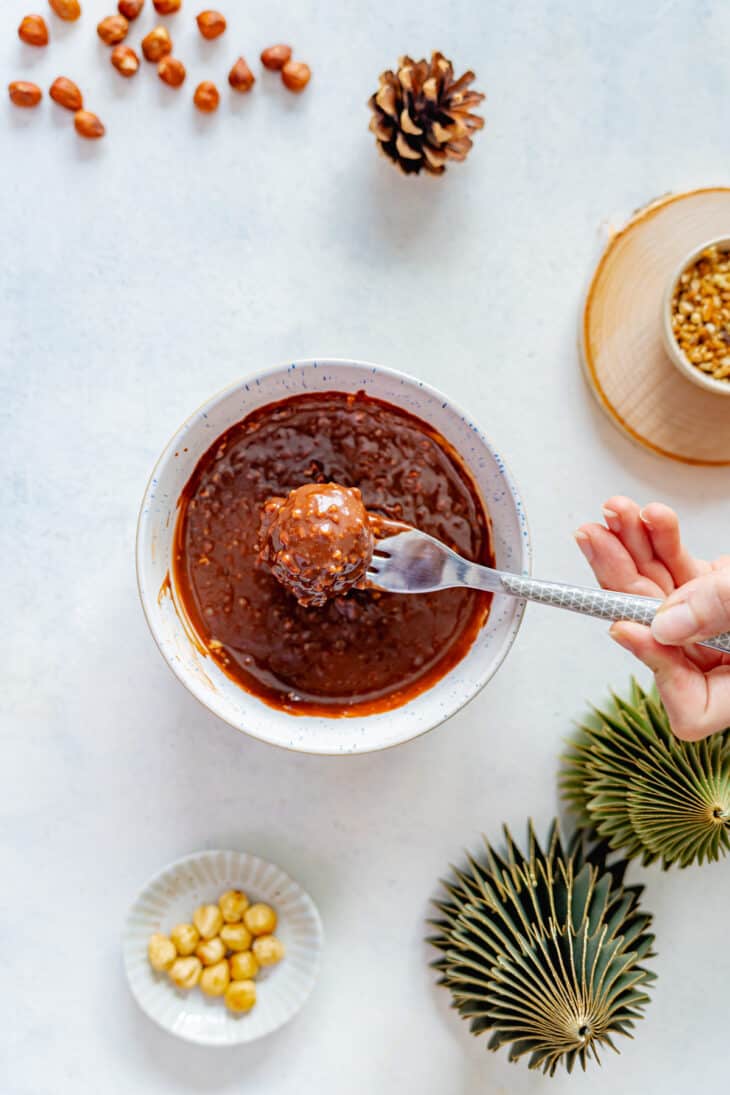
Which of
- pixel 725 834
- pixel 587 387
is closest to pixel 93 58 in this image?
pixel 587 387

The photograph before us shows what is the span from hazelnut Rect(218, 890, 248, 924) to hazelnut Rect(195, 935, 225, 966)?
4cm

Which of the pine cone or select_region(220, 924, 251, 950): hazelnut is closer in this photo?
the pine cone

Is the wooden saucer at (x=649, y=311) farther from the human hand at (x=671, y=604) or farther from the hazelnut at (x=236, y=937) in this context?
the hazelnut at (x=236, y=937)

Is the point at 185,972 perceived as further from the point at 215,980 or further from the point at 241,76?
the point at 241,76

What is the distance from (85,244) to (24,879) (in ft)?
3.71

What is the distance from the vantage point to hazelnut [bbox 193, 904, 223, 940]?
1.63 meters

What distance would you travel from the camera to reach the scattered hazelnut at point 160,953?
1601mm

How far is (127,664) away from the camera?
5.35 ft

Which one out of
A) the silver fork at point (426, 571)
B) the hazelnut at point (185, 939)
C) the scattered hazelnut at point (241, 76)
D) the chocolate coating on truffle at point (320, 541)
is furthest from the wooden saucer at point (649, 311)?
the hazelnut at point (185, 939)

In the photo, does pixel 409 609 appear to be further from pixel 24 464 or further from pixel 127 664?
pixel 24 464

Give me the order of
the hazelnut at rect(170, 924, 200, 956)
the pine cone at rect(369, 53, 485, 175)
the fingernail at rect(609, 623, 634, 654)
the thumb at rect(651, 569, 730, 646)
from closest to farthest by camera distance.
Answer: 1. the thumb at rect(651, 569, 730, 646)
2. the fingernail at rect(609, 623, 634, 654)
3. the pine cone at rect(369, 53, 485, 175)
4. the hazelnut at rect(170, 924, 200, 956)

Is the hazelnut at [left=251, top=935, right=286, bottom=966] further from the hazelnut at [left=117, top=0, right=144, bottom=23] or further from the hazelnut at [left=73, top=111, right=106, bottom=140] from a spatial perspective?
the hazelnut at [left=117, top=0, right=144, bottom=23]

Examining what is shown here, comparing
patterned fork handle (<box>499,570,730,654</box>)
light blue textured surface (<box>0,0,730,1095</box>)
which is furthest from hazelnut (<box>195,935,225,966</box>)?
patterned fork handle (<box>499,570,730,654</box>)

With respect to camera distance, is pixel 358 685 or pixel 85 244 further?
pixel 85 244
